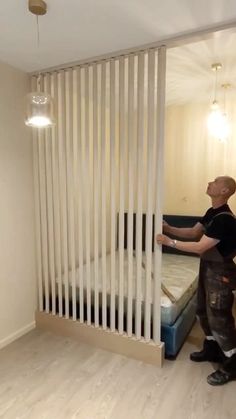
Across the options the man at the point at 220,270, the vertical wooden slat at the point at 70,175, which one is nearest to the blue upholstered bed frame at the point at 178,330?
the man at the point at 220,270

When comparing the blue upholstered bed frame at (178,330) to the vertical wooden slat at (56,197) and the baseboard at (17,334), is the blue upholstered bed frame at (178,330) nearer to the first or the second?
the vertical wooden slat at (56,197)

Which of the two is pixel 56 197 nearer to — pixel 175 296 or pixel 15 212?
pixel 15 212

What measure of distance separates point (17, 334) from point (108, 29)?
107 inches

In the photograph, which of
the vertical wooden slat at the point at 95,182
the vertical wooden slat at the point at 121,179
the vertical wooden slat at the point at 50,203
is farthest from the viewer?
the vertical wooden slat at the point at 50,203

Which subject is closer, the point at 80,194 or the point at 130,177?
the point at 130,177

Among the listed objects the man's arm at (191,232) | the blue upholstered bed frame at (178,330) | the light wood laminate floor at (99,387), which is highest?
the man's arm at (191,232)

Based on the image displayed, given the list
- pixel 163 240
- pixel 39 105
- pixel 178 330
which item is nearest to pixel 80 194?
pixel 163 240

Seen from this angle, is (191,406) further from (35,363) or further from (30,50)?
(30,50)

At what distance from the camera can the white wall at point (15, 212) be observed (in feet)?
8.65

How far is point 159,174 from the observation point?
2.32 metres

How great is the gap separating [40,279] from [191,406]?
1.74 m

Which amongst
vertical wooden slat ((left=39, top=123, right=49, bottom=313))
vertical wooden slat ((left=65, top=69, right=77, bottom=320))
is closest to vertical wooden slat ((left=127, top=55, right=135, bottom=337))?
vertical wooden slat ((left=65, top=69, right=77, bottom=320))

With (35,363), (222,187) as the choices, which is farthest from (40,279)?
(222,187)

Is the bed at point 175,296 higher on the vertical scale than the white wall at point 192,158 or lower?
lower
